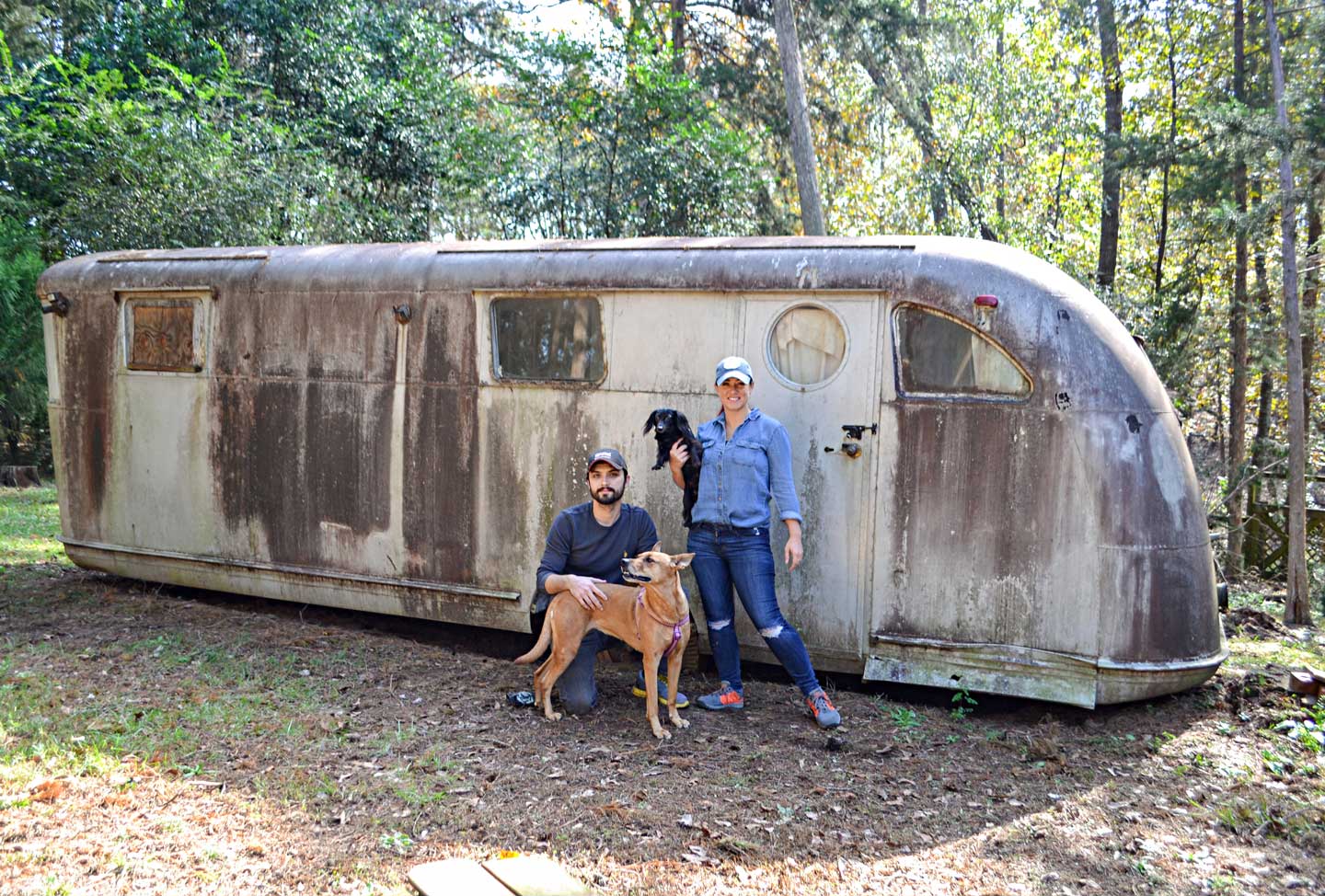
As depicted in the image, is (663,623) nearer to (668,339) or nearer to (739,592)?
(739,592)

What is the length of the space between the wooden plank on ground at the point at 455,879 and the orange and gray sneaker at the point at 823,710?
2.16 m

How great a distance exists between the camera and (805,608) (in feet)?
19.7

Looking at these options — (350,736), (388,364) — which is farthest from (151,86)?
(350,736)

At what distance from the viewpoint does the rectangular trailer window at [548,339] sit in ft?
21.2

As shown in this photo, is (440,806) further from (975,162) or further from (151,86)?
(975,162)

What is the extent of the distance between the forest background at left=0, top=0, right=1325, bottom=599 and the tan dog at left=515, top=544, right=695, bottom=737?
6691 millimetres

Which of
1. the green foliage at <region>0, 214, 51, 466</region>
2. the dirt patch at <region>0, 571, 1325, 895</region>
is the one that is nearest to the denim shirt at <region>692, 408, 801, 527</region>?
the dirt patch at <region>0, 571, 1325, 895</region>

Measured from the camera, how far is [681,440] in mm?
5730

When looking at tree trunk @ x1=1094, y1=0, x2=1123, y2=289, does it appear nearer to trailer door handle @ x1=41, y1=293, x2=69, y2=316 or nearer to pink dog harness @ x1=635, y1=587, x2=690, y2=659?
pink dog harness @ x1=635, y1=587, x2=690, y2=659

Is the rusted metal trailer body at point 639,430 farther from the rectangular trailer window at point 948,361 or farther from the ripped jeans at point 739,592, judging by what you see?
the ripped jeans at point 739,592

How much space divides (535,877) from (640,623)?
173 centimetres

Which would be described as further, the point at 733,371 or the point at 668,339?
the point at 668,339

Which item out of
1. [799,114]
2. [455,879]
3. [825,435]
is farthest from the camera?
[799,114]

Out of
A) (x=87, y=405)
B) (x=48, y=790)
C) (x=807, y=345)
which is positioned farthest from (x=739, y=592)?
(x=87, y=405)
